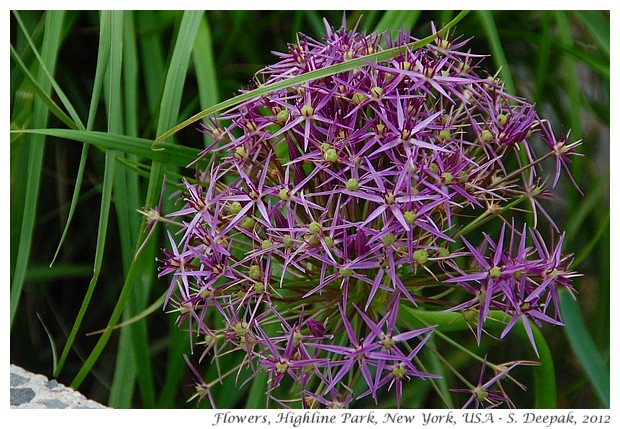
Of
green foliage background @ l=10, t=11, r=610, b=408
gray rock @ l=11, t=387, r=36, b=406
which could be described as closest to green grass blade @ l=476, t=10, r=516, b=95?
green foliage background @ l=10, t=11, r=610, b=408

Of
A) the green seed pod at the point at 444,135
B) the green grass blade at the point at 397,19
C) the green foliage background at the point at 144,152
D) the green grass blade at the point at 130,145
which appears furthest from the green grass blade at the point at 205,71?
the green seed pod at the point at 444,135

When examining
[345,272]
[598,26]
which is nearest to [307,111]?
[345,272]

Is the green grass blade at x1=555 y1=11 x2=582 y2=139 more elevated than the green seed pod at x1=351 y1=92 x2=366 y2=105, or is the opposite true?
the green seed pod at x1=351 y1=92 x2=366 y2=105

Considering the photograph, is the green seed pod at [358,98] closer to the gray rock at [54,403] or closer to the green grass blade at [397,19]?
the green grass blade at [397,19]

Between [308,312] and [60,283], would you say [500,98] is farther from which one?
[60,283]

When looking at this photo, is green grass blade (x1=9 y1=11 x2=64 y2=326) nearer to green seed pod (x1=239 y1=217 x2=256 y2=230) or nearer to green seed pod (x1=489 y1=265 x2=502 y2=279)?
green seed pod (x1=239 y1=217 x2=256 y2=230)

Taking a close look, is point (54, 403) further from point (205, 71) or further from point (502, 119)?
point (502, 119)
